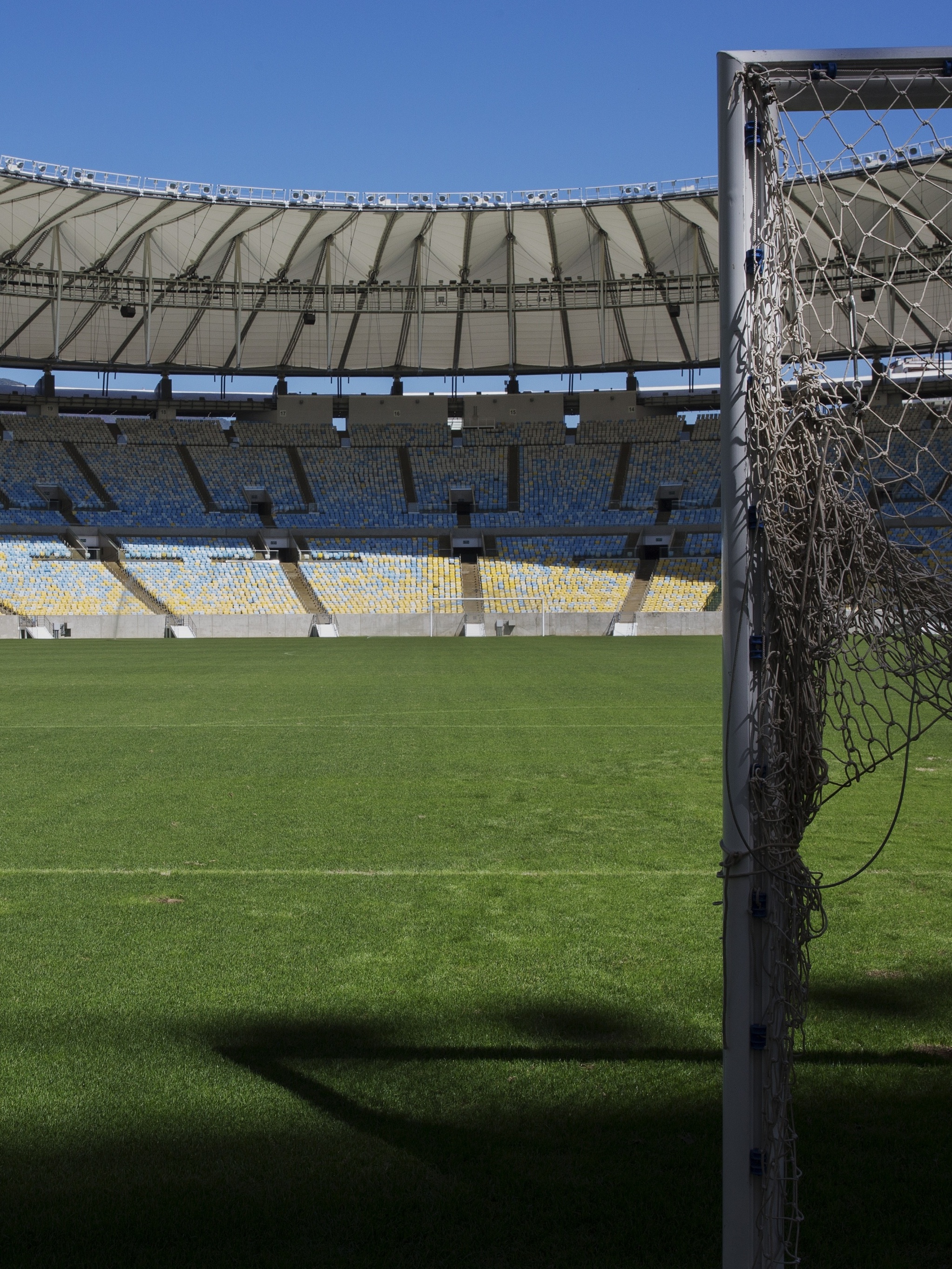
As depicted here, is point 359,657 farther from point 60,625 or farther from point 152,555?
point 152,555

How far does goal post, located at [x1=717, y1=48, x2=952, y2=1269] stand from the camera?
8.79 feet

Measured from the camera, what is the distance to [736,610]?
2.72 meters

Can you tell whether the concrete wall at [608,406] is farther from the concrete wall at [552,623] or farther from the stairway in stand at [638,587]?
the concrete wall at [552,623]

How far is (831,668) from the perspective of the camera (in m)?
3.05

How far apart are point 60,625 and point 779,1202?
4553 centimetres

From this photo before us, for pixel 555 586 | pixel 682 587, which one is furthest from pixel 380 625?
pixel 682 587

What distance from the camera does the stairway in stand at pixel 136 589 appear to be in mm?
47000

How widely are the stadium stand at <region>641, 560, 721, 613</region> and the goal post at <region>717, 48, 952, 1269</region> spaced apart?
43143 millimetres

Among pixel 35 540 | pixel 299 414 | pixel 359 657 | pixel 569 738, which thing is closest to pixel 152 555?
pixel 35 540

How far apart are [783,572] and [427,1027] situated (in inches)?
92.1

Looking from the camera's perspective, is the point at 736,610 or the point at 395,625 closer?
the point at 736,610

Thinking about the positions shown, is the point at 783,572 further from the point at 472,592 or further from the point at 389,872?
the point at 472,592

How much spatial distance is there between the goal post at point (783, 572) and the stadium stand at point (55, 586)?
148 ft

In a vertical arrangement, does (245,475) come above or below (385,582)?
above
